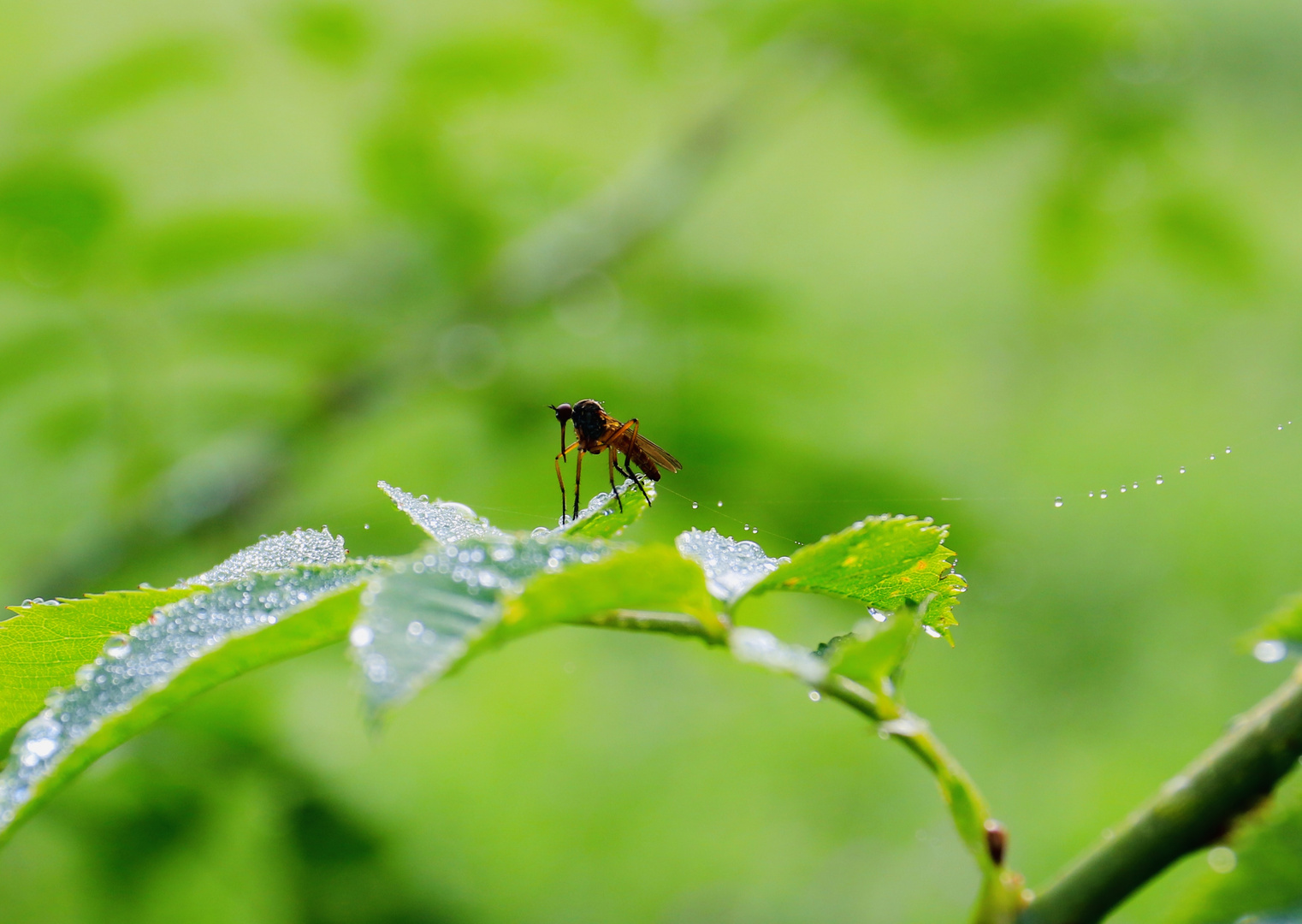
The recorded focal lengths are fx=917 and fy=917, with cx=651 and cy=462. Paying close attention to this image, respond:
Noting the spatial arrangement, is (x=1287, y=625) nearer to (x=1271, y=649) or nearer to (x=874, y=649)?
(x=1271, y=649)

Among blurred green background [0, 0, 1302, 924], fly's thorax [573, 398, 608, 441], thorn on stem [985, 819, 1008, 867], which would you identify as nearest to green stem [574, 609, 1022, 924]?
thorn on stem [985, 819, 1008, 867]

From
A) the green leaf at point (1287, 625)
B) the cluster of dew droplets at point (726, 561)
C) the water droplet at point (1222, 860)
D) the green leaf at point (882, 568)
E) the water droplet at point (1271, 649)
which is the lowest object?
the water droplet at point (1222, 860)

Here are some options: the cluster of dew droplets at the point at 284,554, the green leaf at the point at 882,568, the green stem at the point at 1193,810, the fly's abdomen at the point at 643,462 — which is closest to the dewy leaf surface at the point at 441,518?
the cluster of dew droplets at the point at 284,554

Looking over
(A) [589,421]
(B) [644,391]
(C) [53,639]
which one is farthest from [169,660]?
(B) [644,391]

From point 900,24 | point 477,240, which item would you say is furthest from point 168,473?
point 900,24

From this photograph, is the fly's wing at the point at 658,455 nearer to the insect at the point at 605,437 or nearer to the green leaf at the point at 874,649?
the insect at the point at 605,437

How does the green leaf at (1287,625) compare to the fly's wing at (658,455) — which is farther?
the fly's wing at (658,455)
